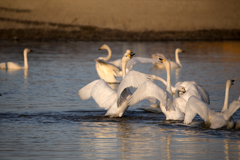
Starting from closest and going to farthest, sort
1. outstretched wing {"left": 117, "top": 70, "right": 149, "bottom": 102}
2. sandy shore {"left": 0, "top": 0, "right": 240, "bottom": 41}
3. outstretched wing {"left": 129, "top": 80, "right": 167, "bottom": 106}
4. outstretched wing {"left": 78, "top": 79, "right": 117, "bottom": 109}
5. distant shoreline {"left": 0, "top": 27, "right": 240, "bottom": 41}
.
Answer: outstretched wing {"left": 129, "top": 80, "right": 167, "bottom": 106}
outstretched wing {"left": 117, "top": 70, "right": 149, "bottom": 102}
outstretched wing {"left": 78, "top": 79, "right": 117, "bottom": 109}
distant shoreline {"left": 0, "top": 27, "right": 240, "bottom": 41}
sandy shore {"left": 0, "top": 0, "right": 240, "bottom": 41}

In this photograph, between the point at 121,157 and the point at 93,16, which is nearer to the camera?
the point at 121,157

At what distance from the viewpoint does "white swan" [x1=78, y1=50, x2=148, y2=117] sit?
8.86m

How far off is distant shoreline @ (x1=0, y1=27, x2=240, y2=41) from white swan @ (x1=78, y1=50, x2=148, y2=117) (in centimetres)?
2667

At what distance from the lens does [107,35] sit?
37969mm

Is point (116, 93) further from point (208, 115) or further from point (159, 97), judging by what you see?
point (208, 115)

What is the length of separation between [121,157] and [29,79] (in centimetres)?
972

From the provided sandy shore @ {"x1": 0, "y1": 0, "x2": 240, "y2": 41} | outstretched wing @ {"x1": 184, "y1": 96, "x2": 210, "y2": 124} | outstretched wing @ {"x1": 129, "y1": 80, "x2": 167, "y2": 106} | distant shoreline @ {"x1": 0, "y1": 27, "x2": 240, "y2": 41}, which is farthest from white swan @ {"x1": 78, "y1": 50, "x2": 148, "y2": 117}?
sandy shore @ {"x1": 0, "y1": 0, "x2": 240, "y2": 41}

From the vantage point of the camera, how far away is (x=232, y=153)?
6703 mm

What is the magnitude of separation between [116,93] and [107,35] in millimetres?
28422

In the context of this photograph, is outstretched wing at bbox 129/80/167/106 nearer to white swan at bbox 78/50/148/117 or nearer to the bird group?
the bird group

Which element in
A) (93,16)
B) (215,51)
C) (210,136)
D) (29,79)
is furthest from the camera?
(93,16)

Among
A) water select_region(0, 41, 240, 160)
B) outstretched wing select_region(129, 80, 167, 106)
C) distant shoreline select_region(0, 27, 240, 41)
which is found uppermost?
distant shoreline select_region(0, 27, 240, 41)

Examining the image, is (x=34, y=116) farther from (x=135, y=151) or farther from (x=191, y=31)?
(x=191, y=31)

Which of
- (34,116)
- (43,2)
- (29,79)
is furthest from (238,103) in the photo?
(43,2)
